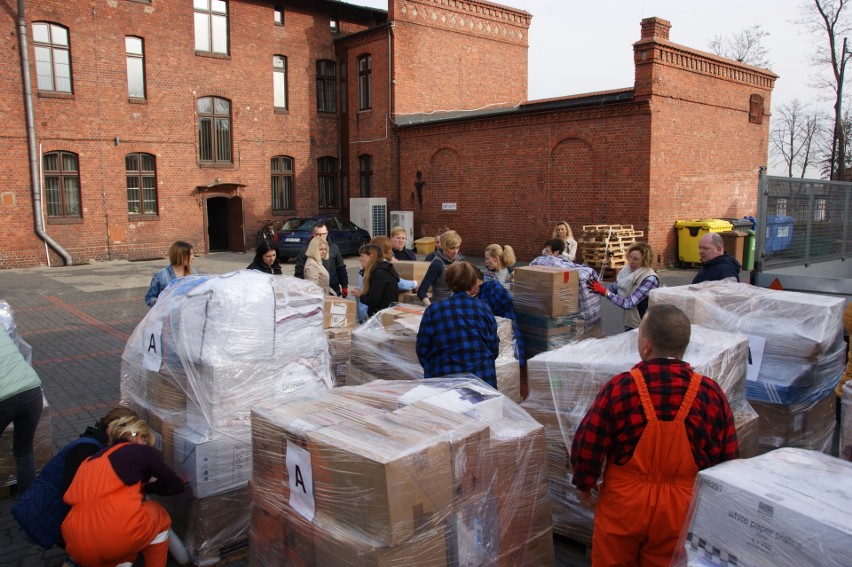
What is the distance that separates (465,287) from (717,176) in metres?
17.6

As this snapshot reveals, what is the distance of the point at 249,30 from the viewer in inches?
934

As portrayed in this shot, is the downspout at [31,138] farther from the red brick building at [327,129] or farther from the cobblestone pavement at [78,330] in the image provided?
the cobblestone pavement at [78,330]

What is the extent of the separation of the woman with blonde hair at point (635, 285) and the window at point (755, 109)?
55.1 feet

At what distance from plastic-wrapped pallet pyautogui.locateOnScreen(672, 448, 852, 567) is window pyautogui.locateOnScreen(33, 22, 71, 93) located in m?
22.4

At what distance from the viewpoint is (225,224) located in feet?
82.6

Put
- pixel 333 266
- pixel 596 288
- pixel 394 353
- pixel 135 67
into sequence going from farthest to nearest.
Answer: pixel 135 67
pixel 333 266
pixel 596 288
pixel 394 353

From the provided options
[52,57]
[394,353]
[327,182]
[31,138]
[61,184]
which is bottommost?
[394,353]

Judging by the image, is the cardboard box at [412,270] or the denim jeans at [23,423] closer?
the denim jeans at [23,423]

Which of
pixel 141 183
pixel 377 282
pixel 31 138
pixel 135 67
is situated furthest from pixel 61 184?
pixel 377 282

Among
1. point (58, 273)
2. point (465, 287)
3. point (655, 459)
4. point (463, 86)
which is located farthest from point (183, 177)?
point (655, 459)

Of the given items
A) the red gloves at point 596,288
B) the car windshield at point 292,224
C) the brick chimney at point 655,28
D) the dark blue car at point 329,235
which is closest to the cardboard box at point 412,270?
the red gloves at point 596,288

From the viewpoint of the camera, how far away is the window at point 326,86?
85.5ft

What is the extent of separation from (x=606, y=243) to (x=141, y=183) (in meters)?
14.8

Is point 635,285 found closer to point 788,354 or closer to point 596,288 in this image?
point 596,288
